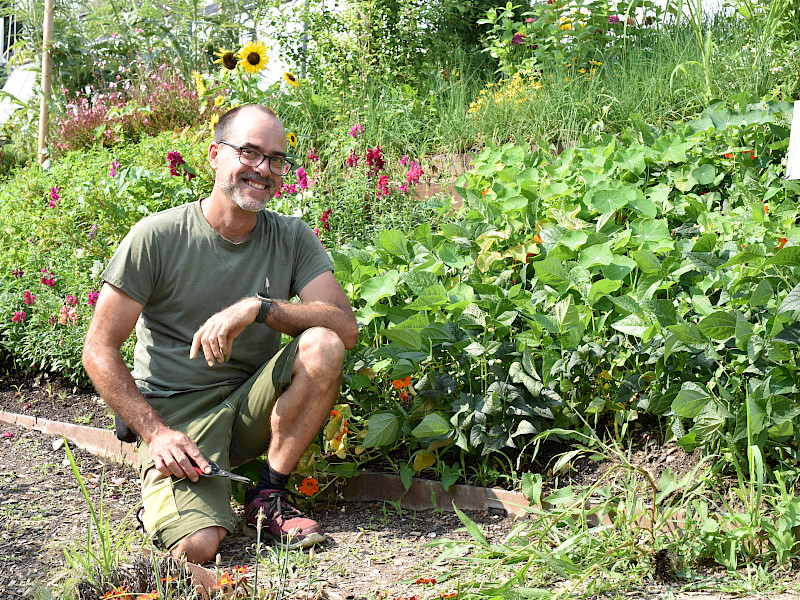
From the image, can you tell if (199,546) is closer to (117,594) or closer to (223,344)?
(117,594)

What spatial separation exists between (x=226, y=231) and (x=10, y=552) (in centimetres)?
113

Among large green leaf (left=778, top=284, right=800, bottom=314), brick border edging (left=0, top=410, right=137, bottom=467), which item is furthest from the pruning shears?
large green leaf (left=778, top=284, right=800, bottom=314)

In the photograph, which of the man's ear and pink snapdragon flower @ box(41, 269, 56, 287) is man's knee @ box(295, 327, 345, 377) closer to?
the man's ear

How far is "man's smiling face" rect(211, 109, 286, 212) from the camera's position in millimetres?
2436

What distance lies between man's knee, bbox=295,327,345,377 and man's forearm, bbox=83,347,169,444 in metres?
0.44

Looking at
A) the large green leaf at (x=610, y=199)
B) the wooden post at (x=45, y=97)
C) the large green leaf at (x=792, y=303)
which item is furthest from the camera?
the wooden post at (x=45, y=97)

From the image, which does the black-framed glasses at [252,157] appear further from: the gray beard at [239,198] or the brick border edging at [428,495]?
the brick border edging at [428,495]

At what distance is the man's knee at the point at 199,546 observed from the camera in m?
2.08

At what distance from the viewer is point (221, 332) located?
215cm

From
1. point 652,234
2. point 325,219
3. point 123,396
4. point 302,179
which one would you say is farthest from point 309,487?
point 302,179

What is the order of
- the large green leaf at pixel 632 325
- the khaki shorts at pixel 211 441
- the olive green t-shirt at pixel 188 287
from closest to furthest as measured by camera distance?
the khaki shorts at pixel 211 441 → the large green leaf at pixel 632 325 → the olive green t-shirt at pixel 188 287

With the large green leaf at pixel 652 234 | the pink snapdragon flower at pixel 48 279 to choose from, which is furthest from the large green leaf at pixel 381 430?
the pink snapdragon flower at pixel 48 279

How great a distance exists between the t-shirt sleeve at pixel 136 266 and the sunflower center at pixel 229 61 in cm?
302

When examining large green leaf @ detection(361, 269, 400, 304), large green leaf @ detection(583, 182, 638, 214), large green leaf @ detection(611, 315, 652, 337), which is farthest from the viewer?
large green leaf @ detection(583, 182, 638, 214)
